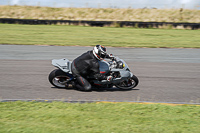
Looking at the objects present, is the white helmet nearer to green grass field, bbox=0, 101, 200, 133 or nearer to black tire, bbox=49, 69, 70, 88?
black tire, bbox=49, 69, 70, 88

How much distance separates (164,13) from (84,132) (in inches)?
1954

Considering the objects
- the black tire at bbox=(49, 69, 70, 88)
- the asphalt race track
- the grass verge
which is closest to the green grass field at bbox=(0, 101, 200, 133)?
the asphalt race track

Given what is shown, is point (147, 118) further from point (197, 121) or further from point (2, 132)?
point (2, 132)

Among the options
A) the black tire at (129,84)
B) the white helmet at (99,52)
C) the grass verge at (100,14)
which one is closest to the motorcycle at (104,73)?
the black tire at (129,84)

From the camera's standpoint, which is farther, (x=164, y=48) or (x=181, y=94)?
(x=164, y=48)

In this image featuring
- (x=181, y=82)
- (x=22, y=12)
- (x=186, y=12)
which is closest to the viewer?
(x=181, y=82)

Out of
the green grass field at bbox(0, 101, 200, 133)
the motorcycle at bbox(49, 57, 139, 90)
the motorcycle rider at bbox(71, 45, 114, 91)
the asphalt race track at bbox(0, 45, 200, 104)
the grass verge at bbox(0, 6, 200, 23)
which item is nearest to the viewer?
the green grass field at bbox(0, 101, 200, 133)

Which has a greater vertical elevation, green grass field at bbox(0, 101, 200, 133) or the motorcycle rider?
the motorcycle rider

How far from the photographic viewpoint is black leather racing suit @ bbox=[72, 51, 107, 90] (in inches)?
336

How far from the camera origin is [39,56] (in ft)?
50.5

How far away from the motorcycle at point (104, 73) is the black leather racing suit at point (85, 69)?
0.47ft

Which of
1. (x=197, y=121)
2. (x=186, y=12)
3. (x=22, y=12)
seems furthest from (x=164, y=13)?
(x=197, y=121)

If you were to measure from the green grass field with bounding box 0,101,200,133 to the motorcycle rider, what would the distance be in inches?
68.3

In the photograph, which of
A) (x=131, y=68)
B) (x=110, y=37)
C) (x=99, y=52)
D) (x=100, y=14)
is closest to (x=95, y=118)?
(x=99, y=52)
